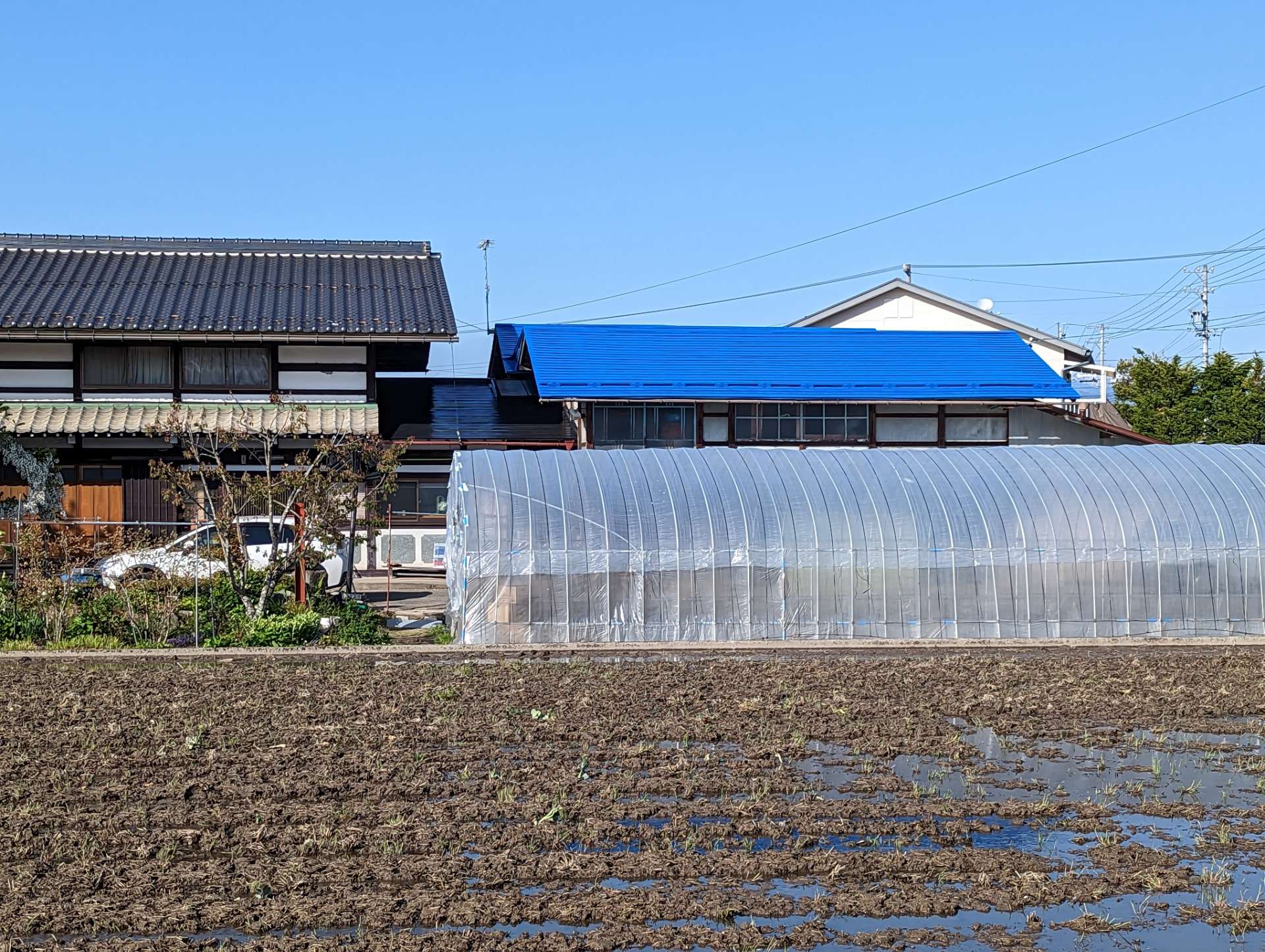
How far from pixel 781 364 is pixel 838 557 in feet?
46.5

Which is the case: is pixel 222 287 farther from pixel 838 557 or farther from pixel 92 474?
pixel 838 557

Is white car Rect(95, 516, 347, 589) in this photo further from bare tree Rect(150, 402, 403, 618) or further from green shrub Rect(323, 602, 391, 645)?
green shrub Rect(323, 602, 391, 645)

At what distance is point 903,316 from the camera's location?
40594 millimetres

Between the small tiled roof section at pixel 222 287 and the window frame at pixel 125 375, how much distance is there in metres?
0.63

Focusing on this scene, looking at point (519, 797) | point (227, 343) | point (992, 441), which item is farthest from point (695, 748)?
point (992, 441)

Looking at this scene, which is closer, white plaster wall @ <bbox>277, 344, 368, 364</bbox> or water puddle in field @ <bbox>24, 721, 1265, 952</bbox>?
water puddle in field @ <bbox>24, 721, 1265, 952</bbox>

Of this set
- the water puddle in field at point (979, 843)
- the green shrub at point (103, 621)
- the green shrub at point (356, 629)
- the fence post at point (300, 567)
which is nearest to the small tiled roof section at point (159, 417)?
the fence post at point (300, 567)

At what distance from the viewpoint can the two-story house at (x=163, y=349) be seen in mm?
25406

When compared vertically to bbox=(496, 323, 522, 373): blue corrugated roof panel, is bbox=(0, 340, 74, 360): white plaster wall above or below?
below

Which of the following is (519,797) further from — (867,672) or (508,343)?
(508,343)

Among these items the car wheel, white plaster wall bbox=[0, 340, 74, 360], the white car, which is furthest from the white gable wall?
the white car

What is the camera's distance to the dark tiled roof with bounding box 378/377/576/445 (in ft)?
94.1

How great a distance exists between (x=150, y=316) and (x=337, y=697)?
617 inches

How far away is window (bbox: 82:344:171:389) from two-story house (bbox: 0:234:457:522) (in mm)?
25
